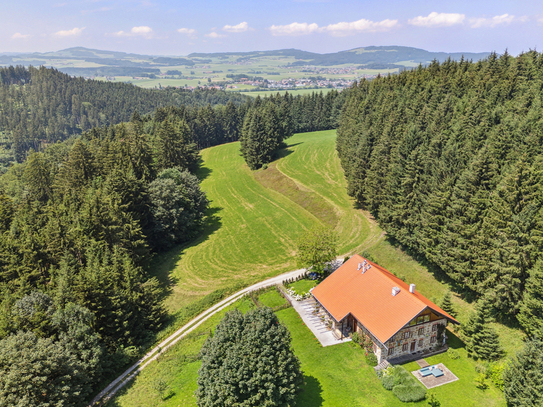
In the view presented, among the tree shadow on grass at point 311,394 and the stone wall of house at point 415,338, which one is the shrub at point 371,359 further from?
the tree shadow on grass at point 311,394

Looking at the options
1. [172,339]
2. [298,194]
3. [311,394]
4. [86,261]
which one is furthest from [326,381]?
Result: [298,194]

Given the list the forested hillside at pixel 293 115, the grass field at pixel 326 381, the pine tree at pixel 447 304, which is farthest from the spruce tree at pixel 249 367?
the forested hillside at pixel 293 115

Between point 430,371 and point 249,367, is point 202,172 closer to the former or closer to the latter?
point 249,367

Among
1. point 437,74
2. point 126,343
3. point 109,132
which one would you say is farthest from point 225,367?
point 109,132

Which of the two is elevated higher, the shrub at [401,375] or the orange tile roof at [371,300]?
the orange tile roof at [371,300]

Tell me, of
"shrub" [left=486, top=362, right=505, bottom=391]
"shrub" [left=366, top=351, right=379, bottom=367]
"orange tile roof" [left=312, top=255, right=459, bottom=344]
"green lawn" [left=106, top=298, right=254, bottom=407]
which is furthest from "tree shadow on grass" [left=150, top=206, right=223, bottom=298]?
"shrub" [left=486, top=362, right=505, bottom=391]

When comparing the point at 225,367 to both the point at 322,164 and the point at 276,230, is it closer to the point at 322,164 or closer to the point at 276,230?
the point at 276,230
